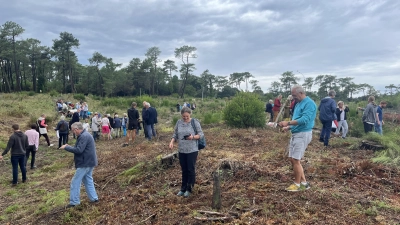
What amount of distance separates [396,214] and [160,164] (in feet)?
14.3

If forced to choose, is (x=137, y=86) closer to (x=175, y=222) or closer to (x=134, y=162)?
(x=134, y=162)

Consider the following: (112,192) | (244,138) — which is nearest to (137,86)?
(244,138)

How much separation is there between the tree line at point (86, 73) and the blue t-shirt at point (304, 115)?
37.6 meters

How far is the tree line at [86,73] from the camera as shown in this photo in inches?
1670

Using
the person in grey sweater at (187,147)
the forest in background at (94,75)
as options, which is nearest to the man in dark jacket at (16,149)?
the person in grey sweater at (187,147)

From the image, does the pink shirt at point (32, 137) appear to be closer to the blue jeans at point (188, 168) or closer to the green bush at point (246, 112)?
the blue jeans at point (188, 168)

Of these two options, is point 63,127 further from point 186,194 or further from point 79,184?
point 186,194

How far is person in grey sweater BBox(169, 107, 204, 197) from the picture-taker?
4.74 meters

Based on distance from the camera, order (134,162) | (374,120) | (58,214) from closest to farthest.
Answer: (58,214), (134,162), (374,120)

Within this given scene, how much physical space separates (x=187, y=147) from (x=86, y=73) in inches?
2110

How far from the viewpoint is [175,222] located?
157 inches

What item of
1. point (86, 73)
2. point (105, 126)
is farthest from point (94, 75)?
point (105, 126)

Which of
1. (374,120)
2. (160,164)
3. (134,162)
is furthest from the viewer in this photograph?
(374,120)

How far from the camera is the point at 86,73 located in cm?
5372
